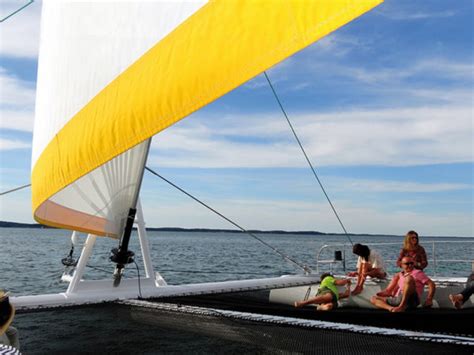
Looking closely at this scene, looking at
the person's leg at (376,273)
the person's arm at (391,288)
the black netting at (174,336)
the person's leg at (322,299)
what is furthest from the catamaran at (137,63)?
the person's leg at (376,273)

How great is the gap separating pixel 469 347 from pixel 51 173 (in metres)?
3.23

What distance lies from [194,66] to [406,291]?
16.1 ft

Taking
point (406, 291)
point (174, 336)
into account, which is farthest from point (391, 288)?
point (174, 336)

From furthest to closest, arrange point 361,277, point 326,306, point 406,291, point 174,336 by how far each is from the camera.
Answer: point 361,277
point 326,306
point 406,291
point 174,336

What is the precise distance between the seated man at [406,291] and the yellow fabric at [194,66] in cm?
442

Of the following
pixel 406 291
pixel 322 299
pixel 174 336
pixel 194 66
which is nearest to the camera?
pixel 194 66

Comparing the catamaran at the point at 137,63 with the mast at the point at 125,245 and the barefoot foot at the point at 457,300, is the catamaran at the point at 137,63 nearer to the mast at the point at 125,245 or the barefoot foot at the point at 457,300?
the mast at the point at 125,245

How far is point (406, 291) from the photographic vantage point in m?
6.46

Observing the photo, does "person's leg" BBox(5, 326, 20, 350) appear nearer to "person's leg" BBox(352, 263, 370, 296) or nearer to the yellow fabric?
the yellow fabric

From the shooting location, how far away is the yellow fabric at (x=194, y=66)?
224 centimetres

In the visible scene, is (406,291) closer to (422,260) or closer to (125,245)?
(422,260)

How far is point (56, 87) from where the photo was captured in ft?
14.3

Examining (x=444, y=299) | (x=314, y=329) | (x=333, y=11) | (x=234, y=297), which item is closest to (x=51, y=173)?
(x=333, y=11)

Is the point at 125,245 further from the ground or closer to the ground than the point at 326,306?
further from the ground
